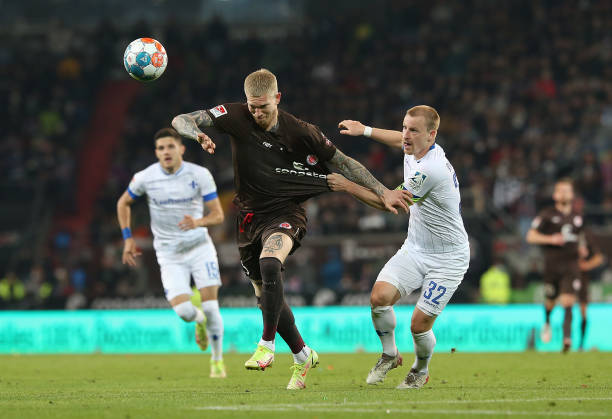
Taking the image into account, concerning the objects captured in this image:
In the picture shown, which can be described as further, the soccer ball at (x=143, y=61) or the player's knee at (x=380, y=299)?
the soccer ball at (x=143, y=61)

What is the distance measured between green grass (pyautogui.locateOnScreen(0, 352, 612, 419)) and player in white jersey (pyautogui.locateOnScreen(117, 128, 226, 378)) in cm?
92

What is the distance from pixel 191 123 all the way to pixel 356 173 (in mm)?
1520

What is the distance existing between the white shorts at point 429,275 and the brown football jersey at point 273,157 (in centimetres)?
99

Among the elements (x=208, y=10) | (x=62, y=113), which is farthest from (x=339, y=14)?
(x=62, y=113)

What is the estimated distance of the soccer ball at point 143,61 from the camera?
31.6ft

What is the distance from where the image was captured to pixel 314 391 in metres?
8.43

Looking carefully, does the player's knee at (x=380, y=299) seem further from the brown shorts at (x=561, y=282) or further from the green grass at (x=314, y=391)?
the brown shorts at (x=561, y=282)

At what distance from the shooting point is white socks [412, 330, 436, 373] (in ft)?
28.5

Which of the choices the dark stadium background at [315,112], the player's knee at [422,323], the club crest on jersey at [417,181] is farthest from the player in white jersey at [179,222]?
the dark stadium background at [315,112]

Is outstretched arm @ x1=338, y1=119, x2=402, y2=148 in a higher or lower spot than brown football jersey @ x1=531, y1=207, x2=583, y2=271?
higher

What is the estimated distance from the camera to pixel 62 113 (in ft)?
100

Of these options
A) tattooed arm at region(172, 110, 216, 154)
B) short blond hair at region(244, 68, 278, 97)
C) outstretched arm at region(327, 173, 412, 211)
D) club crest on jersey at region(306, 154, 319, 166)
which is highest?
short blond hair at region(244, 68, 278, 97)

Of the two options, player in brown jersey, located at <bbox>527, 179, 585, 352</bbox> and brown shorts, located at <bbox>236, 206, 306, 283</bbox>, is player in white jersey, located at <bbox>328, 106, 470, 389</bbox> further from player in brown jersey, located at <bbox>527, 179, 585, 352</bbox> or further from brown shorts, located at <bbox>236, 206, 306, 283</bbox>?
player in brown jersey, located at <bbox>527, 179, 585, 352</bbox>

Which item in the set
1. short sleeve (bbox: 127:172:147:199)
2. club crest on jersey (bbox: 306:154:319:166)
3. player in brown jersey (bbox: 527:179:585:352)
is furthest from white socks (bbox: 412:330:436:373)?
player in brown jersey (bbox: 527:179:585:352)
